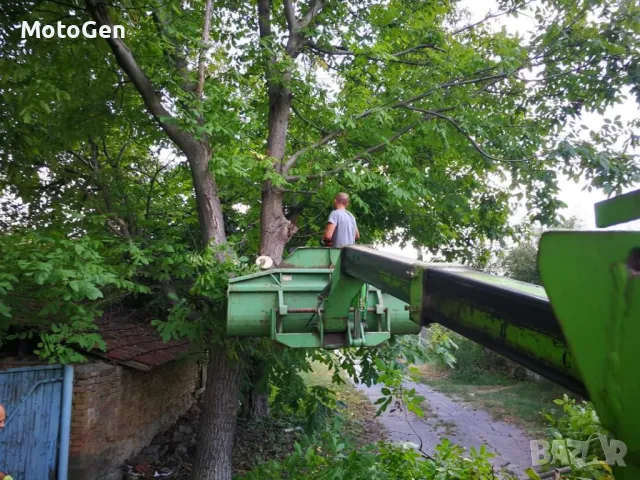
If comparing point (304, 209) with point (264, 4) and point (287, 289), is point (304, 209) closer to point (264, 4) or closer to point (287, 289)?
point (264, 4)

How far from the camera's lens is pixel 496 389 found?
53.5ft

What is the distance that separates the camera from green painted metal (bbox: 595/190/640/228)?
2.77ft

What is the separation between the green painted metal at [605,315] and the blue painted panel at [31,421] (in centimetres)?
630

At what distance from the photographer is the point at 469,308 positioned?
1448 mm

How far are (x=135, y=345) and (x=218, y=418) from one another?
A: 2.46 m

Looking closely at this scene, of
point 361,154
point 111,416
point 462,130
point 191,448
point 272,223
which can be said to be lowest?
point 191,448

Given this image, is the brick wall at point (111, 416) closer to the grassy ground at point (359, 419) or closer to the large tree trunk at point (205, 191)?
the large tree trunk at point (205, 191)

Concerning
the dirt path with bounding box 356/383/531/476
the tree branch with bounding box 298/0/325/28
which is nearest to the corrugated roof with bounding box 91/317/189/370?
the dirt path with bounding box 356/383/531/476

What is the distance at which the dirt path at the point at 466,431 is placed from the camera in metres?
9.85

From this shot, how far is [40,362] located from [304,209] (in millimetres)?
4568

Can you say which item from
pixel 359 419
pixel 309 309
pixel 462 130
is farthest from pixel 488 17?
pixel 359 419

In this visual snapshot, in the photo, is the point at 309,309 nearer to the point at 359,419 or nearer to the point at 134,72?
the point at 134,72

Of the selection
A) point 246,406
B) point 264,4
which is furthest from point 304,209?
point 246,406

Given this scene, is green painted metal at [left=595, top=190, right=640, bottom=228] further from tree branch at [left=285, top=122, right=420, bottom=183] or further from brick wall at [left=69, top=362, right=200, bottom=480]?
brick wall at [left=69, top=362, right=200, bottom=480]
